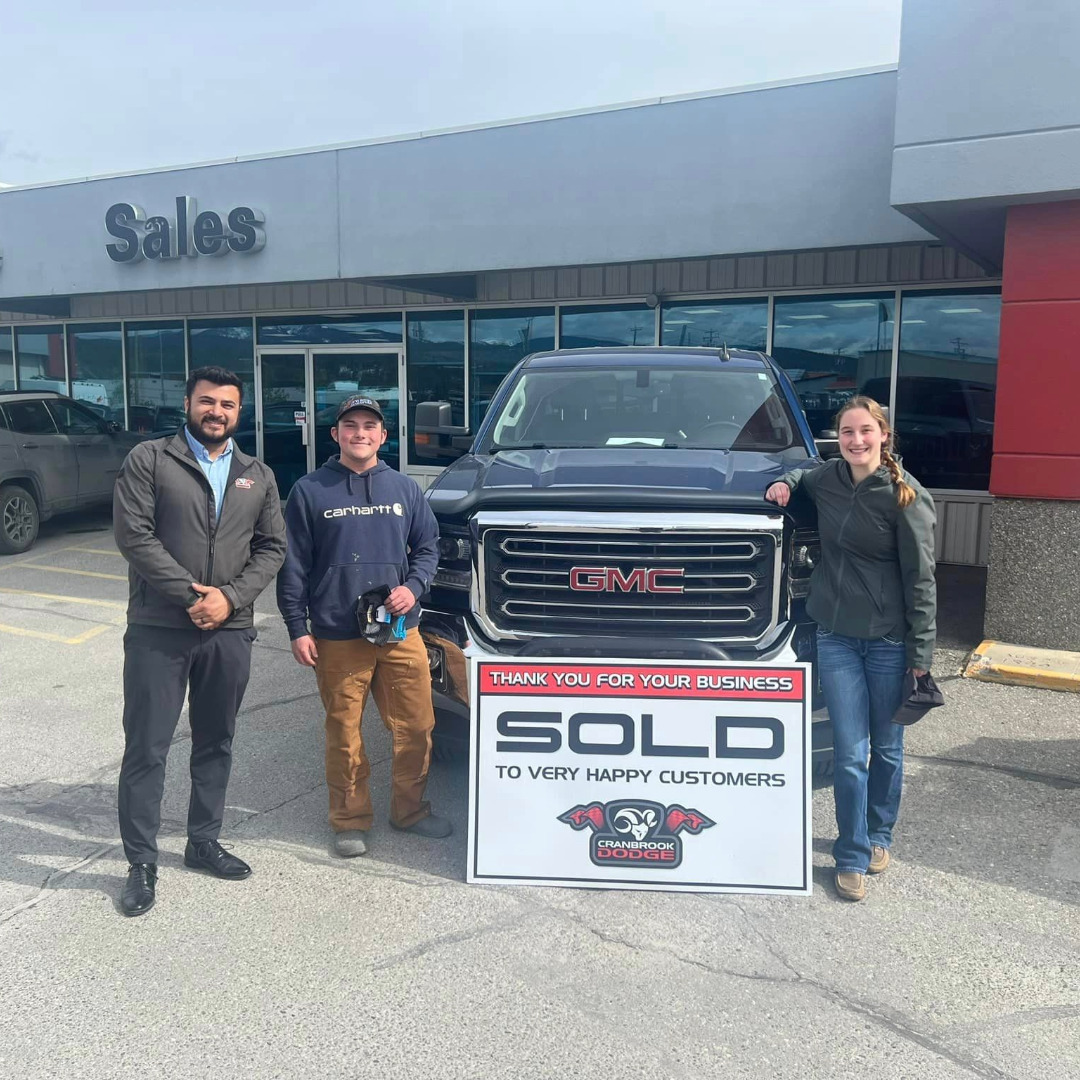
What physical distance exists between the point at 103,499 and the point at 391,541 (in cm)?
997

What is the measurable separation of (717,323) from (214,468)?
28.4ft

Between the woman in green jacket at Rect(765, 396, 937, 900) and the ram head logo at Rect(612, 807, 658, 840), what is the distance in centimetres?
70

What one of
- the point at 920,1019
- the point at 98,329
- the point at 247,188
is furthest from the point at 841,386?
the point at 98,329

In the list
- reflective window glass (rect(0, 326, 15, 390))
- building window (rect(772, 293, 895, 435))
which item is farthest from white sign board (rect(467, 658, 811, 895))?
reflective window glass (rect(0, 326, 15, 390))

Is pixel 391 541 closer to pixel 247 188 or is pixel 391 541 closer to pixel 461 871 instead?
pixel 461 871

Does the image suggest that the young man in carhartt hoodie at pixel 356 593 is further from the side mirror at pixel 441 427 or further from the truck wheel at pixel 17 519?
the truck wheel at pixel 17 519

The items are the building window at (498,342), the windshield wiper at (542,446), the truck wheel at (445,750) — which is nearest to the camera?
the truck wheel at (445,750)

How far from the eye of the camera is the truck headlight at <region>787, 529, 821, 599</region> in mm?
4172

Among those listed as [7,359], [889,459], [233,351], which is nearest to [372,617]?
[889,459]

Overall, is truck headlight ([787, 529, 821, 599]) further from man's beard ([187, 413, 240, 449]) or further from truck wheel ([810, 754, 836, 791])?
man's beard ([187, 413, 240, 449])

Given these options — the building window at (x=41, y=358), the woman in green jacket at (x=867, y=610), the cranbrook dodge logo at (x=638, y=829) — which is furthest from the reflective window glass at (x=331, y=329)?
the cranbrook dodge logo at (x=638, y=829)

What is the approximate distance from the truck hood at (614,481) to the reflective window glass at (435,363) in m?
8.33

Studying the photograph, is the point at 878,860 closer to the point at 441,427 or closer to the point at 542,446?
the point at 542,446

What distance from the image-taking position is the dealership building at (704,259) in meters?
6.75
